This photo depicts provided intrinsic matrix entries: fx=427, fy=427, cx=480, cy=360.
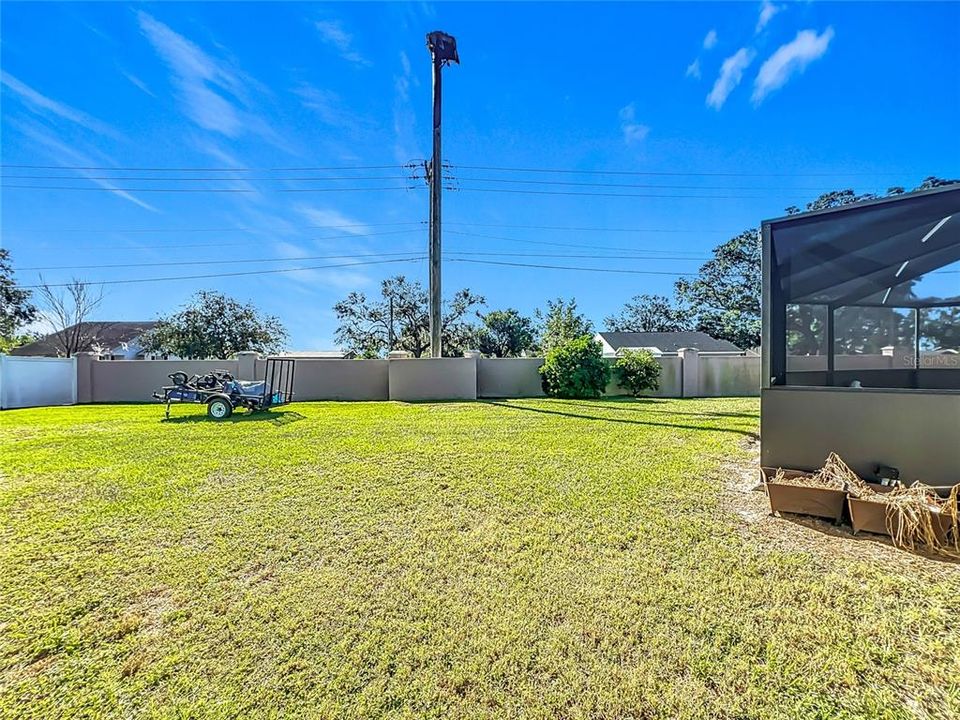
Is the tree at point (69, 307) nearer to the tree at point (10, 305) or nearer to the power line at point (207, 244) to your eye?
the tree at point (10, 305)

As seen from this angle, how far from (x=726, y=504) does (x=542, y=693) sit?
264 cm

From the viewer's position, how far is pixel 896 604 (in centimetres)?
209

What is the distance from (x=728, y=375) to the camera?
42.2 feet

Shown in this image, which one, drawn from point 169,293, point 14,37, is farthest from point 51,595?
point 169,293

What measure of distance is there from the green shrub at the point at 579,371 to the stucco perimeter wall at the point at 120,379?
8807 millimetres

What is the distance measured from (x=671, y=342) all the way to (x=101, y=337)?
35518 mm

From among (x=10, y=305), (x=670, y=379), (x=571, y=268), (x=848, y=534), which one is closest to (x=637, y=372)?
(x=670, y=379)

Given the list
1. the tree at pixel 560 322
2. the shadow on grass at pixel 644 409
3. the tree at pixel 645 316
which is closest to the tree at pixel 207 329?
the tree at pixel 560 322

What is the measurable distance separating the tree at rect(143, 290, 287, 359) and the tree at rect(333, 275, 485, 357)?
16.4 feet

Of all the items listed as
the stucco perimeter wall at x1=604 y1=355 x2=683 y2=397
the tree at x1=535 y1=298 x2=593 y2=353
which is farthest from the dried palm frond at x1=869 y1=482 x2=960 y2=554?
the tree at x1=535 y1=298 x2=593 y2=353

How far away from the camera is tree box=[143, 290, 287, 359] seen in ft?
75.4

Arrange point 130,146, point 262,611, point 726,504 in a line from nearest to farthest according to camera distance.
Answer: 1. point 262,611
2. point 726,504
3. point 130,146

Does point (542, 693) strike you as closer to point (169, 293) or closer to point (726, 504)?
point (726, 504)

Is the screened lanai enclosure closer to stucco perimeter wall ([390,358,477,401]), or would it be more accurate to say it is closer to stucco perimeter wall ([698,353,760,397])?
stucco perimeter wall ([698,353,760,397])
